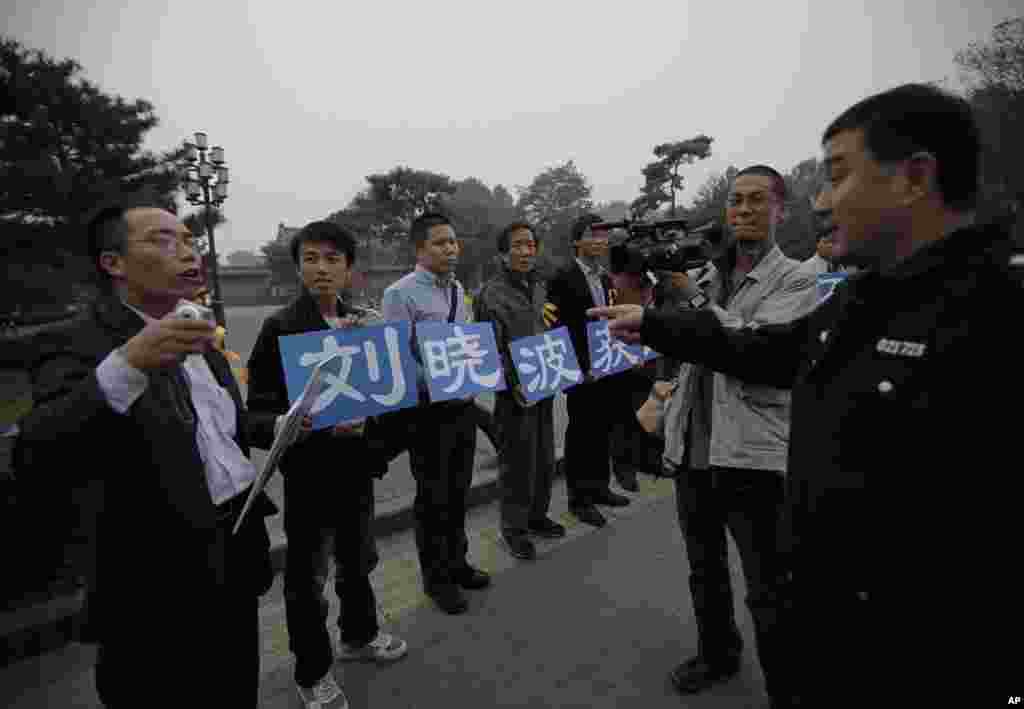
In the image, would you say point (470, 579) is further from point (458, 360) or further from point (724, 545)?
point (724, 545)

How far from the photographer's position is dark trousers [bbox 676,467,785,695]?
6.75ft

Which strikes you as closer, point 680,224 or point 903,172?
point 903,172

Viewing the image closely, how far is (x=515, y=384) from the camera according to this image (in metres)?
3.54

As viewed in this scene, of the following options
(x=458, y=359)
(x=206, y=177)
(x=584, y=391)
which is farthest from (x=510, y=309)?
(x=206, y=177)

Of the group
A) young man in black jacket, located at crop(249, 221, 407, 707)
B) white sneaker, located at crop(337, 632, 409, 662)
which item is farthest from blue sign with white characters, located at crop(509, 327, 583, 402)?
white sneaker, located at crop(337, 632, 409, 662)

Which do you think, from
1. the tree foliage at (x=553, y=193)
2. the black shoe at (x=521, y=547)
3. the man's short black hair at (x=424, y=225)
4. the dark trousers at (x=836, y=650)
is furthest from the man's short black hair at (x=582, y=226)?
the tree foliage at (x=553, y=193)

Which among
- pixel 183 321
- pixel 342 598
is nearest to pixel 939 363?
pixel 183 321

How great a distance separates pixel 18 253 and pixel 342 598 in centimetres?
1439

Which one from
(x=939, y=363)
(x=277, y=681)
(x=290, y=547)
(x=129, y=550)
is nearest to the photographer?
(x=939, y=363)

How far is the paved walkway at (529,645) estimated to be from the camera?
236 centimetres

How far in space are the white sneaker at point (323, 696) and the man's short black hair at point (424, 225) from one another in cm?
226

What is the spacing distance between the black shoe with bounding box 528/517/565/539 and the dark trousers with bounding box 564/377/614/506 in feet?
1.26

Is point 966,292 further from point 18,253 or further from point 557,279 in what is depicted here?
point 18,253

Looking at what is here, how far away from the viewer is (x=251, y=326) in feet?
87.9
